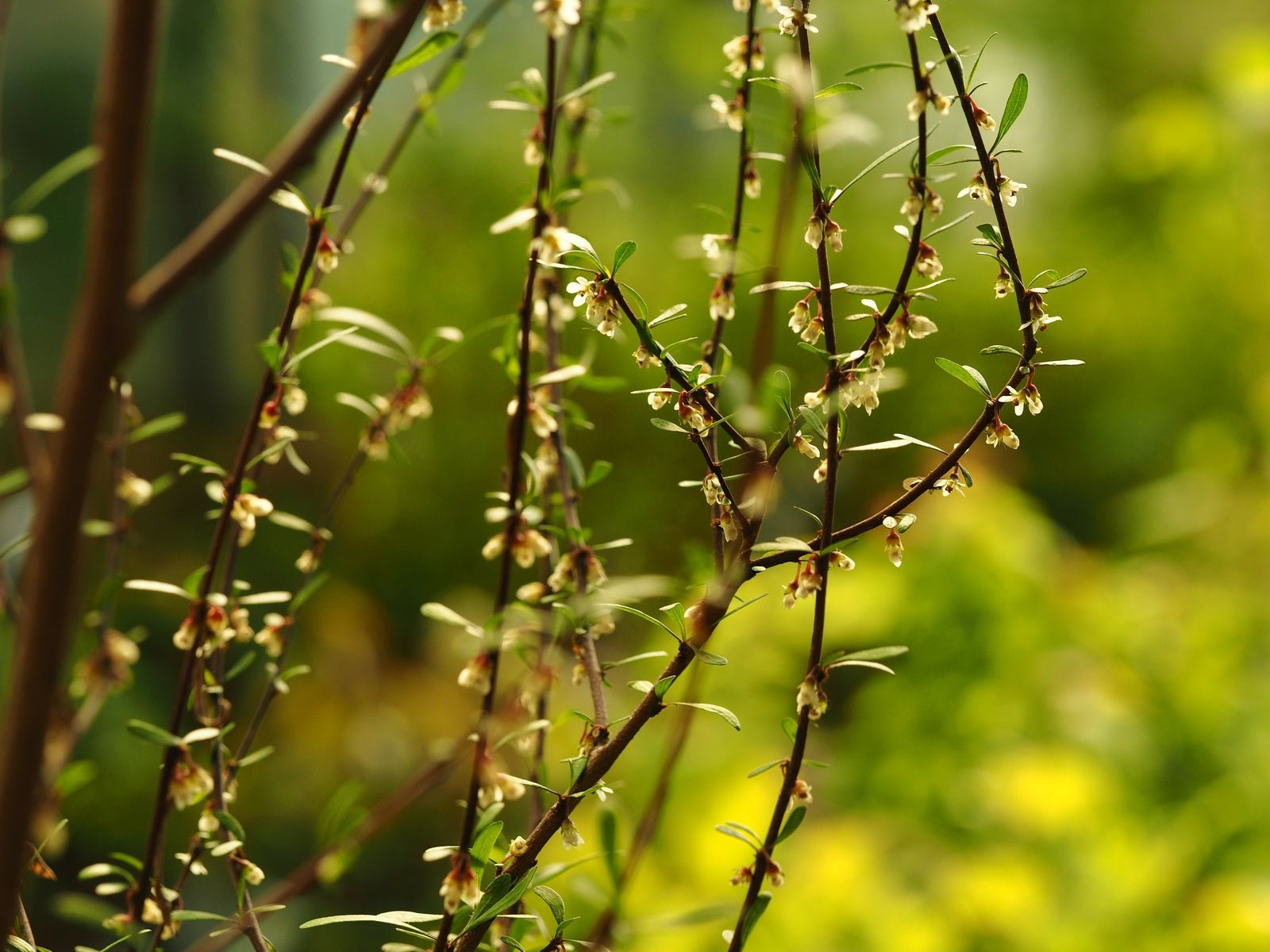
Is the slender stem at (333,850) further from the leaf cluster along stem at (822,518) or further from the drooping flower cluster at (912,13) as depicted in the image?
the drooping flower cluster at (912,13)

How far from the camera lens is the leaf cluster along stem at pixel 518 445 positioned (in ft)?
0.85

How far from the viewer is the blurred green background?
3.70 ft

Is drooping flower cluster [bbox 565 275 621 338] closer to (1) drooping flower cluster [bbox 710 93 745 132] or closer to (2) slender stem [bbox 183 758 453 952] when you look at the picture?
(1) drooping flower cluster [bbox 710 93 745 132]

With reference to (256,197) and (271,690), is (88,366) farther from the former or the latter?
(271,690)

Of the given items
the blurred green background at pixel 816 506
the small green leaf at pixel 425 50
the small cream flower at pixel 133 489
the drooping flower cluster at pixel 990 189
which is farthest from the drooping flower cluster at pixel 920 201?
the blurred green background at pixel 816 506

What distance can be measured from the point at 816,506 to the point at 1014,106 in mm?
1751

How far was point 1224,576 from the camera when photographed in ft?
5.44

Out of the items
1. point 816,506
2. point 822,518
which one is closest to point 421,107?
point 822,518

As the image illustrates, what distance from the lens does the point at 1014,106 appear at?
0.82ft

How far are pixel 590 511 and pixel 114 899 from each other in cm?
95

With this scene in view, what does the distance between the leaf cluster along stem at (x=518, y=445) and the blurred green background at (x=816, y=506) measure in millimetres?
298

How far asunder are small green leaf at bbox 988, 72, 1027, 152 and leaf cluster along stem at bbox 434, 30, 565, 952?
0.10 meters

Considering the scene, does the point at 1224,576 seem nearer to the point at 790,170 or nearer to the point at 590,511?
the point at 590,511

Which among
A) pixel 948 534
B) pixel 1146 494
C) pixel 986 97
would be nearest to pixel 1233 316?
pixel 1146 494
